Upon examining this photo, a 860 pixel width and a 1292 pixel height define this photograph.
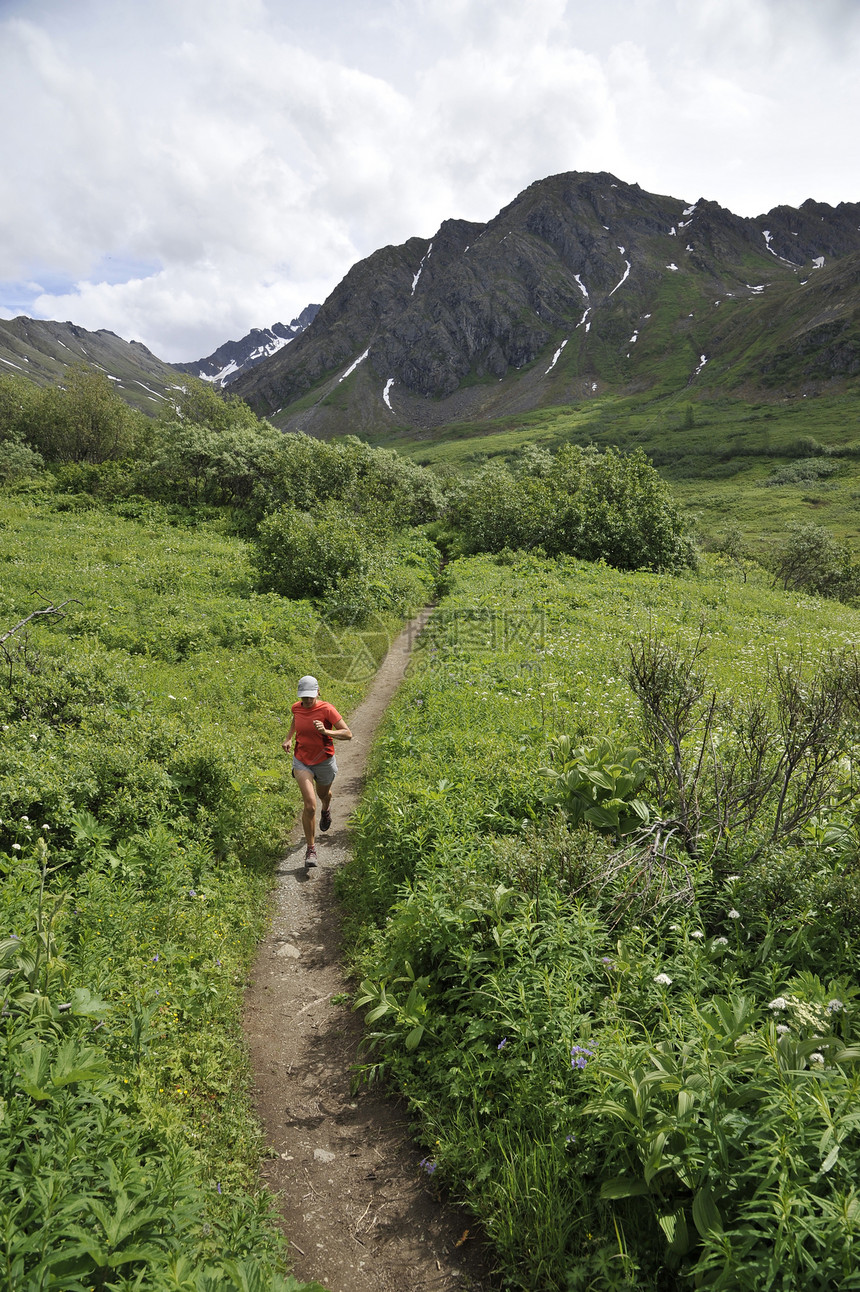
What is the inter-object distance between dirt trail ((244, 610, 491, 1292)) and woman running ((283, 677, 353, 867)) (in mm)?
1618

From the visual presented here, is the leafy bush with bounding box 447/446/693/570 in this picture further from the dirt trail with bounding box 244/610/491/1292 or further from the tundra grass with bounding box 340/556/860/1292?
the dirt trail with bounding box 244/610/491/1292

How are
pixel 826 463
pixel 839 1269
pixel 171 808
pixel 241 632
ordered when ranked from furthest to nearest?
1. pixel 826 463
2. pixel 241 632
3. pixel 171 808
4. pixel 839 1269

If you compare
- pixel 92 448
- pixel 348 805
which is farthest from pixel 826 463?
pixel 348 805

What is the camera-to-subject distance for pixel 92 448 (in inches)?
1890

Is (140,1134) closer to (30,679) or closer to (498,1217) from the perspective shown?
(498,1217)

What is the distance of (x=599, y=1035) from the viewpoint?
167 inches

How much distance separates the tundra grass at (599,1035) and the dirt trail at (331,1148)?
24 cm

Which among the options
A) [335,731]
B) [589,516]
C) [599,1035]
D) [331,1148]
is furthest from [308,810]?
[589,516]

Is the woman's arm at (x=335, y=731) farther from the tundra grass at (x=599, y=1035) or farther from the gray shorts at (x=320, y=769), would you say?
the tundra grass at (x=599, y=1035)

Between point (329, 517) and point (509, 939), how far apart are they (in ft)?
76.9

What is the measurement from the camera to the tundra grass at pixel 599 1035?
3.13m

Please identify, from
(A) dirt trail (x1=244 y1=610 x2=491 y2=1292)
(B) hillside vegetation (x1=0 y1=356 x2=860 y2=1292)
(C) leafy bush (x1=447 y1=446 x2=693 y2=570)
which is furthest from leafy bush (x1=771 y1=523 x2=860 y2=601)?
(A) dirt trail (x1=244 y1=610 x2=491 y2=1292)

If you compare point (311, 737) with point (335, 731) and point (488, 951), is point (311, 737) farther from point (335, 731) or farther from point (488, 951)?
point (488, 951)

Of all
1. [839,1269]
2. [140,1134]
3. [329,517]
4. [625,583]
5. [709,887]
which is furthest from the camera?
[329,517]
